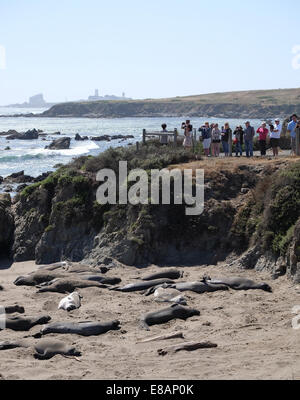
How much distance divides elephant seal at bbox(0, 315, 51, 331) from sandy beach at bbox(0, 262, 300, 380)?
0.21m

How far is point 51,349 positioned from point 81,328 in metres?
1.57

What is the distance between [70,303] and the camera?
18.2m

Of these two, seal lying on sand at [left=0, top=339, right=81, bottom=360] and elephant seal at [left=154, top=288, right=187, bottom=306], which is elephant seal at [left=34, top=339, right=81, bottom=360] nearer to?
seal lying on sand at [left=0, top=339, right=81, bottom=360]

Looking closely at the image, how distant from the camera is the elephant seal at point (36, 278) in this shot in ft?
69.3

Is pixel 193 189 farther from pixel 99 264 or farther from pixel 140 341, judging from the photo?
pixel 140 341

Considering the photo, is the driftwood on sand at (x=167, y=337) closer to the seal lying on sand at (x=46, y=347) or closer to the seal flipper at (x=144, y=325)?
the seal flipper at (x=144, y=325)

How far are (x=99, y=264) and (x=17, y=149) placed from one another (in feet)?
195

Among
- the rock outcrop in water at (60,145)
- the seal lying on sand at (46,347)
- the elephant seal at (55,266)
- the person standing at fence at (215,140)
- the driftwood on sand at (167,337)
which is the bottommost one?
the elephant seal at (55,266)

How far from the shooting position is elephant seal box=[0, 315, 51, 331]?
16.5 metres

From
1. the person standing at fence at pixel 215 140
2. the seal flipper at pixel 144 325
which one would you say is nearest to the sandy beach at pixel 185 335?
the seal flipper at pixel 144 325

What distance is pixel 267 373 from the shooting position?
12.4 meters

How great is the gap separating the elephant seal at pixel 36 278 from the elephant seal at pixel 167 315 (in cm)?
516
